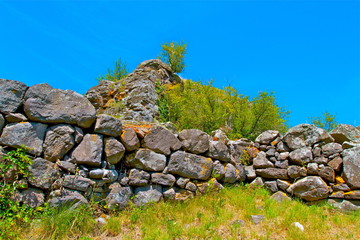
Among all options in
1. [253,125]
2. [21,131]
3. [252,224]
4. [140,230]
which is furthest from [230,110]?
[21,131]

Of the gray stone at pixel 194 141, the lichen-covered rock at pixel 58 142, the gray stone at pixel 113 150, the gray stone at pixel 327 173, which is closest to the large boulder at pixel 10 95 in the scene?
the lichen-covered rock at pixel 58 142

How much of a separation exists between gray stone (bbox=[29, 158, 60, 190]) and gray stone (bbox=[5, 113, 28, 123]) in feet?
2.48

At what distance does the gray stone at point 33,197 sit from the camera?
3.62 meters

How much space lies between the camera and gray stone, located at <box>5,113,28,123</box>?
3783 millimetres

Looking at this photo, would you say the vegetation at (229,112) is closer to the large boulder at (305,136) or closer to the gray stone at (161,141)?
the large boulder at (305,136)

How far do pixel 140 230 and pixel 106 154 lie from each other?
1.51m

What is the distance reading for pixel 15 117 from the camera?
381 cm

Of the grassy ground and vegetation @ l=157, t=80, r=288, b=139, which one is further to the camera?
vegetation @ l=157, t=80, r=288, b=139

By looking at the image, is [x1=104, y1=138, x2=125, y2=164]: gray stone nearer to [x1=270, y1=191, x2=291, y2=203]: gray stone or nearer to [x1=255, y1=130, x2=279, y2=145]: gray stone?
[x1=270, y1=191, x2=291, y2=203]: gray stone

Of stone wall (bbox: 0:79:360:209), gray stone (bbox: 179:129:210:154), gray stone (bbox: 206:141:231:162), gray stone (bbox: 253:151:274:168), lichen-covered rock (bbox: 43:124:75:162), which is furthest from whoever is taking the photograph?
gray stone (bbox: 253:151:274:168)

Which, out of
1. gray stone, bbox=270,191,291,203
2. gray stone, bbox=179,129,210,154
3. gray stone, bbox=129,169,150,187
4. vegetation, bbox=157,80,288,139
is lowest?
gray stone, bbox=129,169,150,187

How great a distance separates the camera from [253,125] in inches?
403

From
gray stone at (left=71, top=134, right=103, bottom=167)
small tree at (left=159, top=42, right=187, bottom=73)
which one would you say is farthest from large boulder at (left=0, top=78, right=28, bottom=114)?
small tree at (left=159, top=42, right=187, bottom=73)

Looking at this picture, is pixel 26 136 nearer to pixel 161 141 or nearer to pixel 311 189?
pixel 161 141
